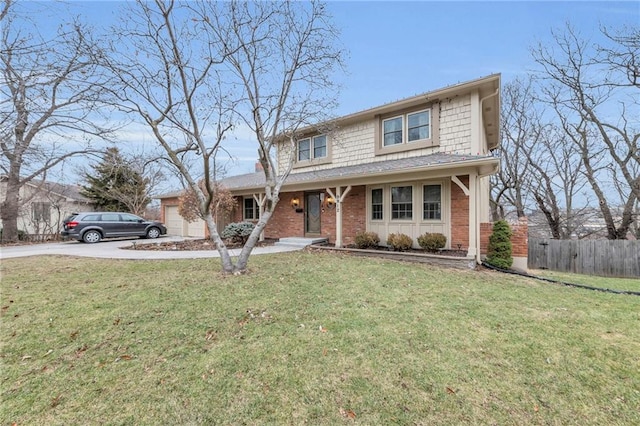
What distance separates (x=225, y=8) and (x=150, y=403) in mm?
7654

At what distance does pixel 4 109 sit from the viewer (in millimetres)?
4348

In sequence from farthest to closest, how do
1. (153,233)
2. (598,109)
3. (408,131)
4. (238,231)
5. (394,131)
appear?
(598,109) → (153,233) → (238,231) → (394,131) → (408,131)

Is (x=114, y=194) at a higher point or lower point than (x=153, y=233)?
higher

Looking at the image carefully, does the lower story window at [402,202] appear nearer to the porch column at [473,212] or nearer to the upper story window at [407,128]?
the upper story window at [407,128]

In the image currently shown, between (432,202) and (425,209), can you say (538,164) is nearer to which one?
(432,202)

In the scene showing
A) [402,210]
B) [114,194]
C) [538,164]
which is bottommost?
[402,210]

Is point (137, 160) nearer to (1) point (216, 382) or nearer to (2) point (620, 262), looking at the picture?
(1) point (216, 382)

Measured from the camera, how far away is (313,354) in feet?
10.1

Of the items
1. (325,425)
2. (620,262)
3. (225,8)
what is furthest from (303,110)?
(620,262)

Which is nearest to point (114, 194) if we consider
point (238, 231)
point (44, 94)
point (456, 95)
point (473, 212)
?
point (238, 231)

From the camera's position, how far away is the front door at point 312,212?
1216 cm

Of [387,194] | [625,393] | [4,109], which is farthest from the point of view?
[387,194]

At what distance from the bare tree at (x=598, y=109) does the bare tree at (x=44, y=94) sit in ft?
63.3

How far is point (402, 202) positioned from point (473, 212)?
2.44 meters
